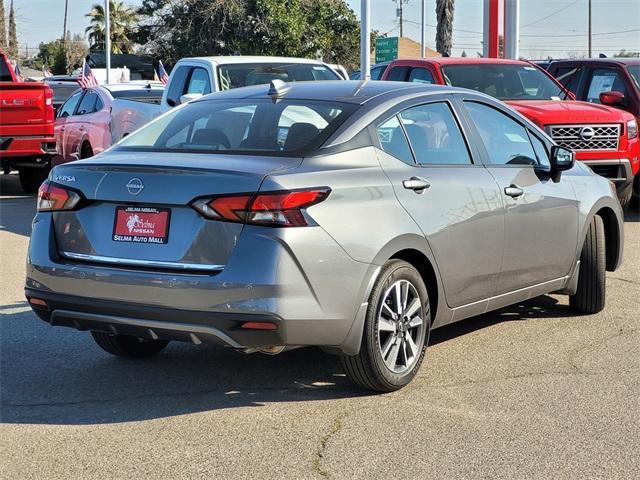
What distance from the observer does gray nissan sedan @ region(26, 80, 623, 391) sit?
16.5 feet

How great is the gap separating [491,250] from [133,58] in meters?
34.4

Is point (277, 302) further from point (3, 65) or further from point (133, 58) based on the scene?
point (133, 58)

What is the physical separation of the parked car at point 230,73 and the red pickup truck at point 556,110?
54.0 inches

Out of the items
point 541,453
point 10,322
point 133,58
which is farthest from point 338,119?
point 133,58

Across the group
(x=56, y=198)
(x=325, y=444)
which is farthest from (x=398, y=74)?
(x=325, y=444)

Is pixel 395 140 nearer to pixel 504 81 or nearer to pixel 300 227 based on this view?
pixel 300 227

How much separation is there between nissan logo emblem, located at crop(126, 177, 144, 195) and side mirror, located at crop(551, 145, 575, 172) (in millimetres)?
3042

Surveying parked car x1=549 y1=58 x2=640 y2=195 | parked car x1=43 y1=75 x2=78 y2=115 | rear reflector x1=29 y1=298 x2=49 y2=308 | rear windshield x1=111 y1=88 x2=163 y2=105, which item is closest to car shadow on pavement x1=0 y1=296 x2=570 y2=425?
rear reflector x1=29 y1=298 x2=49 y2=308

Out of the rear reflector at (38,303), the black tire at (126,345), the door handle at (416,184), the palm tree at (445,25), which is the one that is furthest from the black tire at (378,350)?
the palm tree at (445,25)

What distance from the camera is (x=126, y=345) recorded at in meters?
6.40

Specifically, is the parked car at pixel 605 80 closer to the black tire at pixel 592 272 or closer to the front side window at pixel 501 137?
the black tire at pixel 592 272

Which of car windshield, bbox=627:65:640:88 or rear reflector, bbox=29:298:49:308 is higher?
car windshield, bbox=627:65:640:88

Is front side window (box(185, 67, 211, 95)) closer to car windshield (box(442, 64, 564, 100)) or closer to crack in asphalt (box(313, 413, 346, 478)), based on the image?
car windshield (box(442, 64, 564, 100))

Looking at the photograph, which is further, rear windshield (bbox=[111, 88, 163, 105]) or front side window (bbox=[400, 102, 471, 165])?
rear windshield (bbox=[111, 88, 163, 105])
